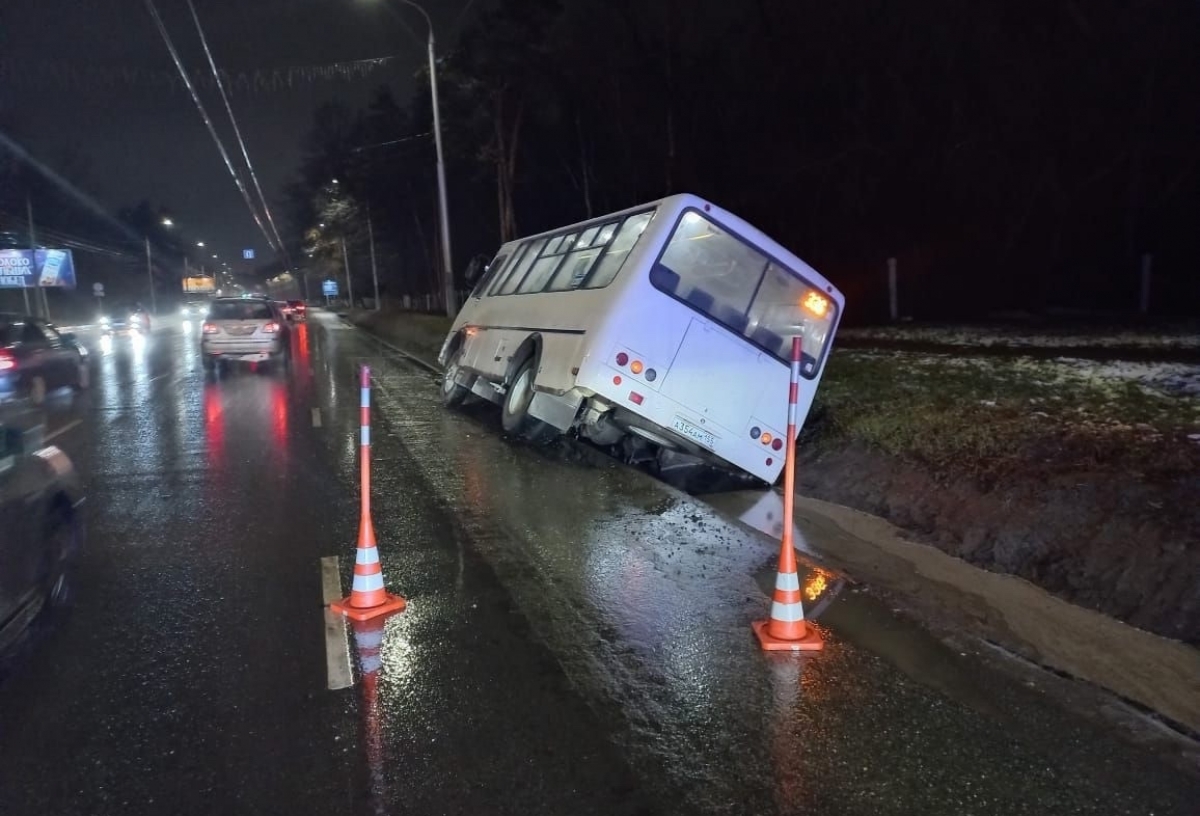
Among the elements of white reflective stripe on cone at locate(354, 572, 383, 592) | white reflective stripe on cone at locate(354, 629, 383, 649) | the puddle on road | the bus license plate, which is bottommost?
the puddle on road

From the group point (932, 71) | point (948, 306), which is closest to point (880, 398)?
point (948, 306)

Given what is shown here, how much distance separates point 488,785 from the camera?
3.95 metres

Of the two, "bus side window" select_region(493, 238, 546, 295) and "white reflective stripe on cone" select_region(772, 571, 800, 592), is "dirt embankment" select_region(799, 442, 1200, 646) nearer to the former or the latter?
"white reflective stripe on cone" select_region(772, 571, 800, 592)

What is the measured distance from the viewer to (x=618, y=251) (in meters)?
10.3

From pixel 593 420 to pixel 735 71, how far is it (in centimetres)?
2367

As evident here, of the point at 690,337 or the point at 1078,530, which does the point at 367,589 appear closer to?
the point at 690,337

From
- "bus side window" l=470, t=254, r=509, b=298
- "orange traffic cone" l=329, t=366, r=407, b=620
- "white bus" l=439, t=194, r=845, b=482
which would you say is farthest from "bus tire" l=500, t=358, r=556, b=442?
"orange traffic cone" l=329, t=366, r=407, b=620

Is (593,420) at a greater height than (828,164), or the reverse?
(828,164)

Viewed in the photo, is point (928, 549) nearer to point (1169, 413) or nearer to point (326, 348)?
point (1169, 413)

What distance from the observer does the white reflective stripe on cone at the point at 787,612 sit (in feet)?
18.0

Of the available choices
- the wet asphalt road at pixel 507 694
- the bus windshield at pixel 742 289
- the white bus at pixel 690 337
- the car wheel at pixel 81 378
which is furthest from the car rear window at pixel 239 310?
the bus windshield at pixel 742 289

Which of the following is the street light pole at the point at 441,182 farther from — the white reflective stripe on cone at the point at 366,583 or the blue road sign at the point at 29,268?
the white reflective stripe on cone at the point at 366,583

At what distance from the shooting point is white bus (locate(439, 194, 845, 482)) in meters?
9.28

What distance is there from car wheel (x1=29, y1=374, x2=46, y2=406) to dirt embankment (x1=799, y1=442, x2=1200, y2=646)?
47.2ft
